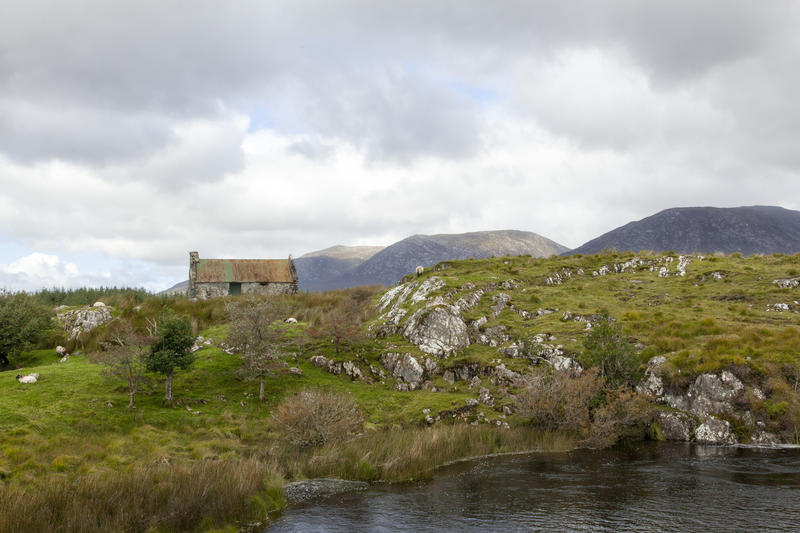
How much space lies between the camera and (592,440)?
93.5 feet

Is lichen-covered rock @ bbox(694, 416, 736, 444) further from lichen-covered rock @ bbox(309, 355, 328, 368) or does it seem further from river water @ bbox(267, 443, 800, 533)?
lichen-covered rock @ bbox(309, 355, 328, 368)

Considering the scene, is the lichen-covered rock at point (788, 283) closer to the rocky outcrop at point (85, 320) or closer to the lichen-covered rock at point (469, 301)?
the lichen-covered rock at point (469, 301)

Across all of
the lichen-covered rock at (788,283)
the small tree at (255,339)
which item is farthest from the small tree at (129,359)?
the lichen-covered rock at (788,283)

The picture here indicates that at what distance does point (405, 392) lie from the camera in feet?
118

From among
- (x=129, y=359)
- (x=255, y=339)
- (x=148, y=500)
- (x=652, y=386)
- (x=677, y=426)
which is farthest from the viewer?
(x=255, y=339)

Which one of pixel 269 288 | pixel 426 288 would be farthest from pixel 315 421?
pixel 269 288

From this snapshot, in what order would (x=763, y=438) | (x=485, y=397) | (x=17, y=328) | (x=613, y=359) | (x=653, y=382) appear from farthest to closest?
(x=17, y=328) → (x=485, y=397) → (x=613, y=359) → (x=653, y=382) → (x=763, y=438)

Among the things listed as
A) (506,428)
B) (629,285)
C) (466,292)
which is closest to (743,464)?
(506,428)

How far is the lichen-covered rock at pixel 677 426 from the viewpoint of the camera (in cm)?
2961

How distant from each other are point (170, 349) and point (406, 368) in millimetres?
17267

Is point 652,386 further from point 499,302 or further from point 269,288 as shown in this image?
point 269,288

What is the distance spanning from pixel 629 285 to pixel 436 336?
25.3 meters

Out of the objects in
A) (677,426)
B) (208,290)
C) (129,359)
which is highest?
(208,290)

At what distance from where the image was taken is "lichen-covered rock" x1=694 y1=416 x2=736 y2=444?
1123 inches
